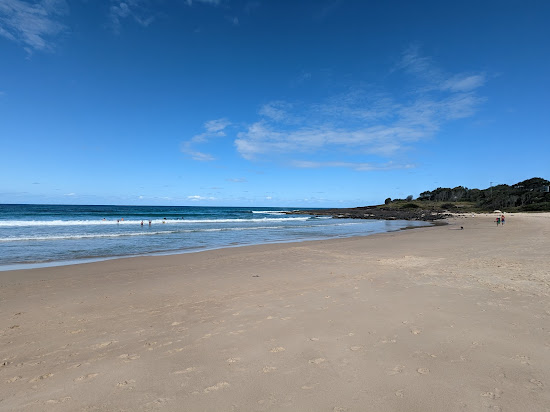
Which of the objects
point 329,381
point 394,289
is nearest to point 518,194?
point 394,289

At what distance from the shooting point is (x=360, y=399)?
127 inches

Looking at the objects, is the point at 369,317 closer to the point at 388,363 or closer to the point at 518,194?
the point at 388,363

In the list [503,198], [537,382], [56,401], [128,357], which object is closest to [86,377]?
[56,401]

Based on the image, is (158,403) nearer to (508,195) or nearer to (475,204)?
(508,195)

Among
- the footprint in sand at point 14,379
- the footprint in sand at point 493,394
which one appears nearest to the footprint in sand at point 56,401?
the footprint in sand at point 14,379

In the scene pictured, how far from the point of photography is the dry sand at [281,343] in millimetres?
3279

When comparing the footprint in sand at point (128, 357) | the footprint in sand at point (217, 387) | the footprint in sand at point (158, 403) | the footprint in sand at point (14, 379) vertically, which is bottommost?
the footprint in sand at point (158, 403)

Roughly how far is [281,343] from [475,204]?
91400mm

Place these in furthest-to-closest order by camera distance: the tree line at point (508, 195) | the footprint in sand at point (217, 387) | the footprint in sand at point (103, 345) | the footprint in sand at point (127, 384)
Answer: the tree line at point (508, 195)
the footprint in sand at point (103, 345)
the footprint in sand at point (127, 384)
the footprint in sand at point (217, 387)

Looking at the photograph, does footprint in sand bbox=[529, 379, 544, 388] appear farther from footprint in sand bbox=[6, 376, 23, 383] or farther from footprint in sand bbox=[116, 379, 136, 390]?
footprint in sand bbox=[6, 376, 23, 383]

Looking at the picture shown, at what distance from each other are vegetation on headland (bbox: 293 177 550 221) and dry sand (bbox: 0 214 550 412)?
48.2 metres

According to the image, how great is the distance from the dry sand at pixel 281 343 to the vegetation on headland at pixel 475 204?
158 feet

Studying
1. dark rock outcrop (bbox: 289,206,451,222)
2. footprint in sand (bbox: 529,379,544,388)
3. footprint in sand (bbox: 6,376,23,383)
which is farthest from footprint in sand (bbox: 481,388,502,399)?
dark rock outcrop (bbox: 289,206,451,222)

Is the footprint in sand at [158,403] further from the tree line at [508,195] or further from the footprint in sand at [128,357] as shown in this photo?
A: the tree line at [508,195]
